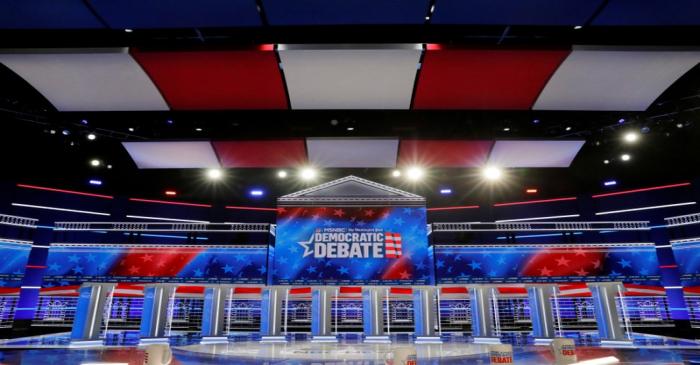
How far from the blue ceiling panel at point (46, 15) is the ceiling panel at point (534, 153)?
18.9ft

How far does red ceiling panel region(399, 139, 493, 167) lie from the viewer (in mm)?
6047

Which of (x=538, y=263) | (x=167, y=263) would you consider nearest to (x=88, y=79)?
(x=167, y=263)

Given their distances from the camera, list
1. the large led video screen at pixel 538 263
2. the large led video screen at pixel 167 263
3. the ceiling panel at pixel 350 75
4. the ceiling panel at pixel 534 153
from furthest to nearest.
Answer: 1. the large led video screen at pixel 167 263
2. the large led video screen at pixel 538 263
3. the ceiling panel at pixel 534 153
4. the ceiling panel at pixel 350 75

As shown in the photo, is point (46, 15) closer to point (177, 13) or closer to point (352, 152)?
point (177, 13)

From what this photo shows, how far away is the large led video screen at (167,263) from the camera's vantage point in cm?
1077

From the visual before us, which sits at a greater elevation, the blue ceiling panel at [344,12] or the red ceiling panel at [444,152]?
the blue ceiling panel at [344,12]

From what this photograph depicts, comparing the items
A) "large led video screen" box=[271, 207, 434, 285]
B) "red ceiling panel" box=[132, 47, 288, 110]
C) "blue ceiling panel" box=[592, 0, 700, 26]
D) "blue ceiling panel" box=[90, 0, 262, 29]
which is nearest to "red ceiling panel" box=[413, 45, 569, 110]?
"blue ceiling panel" box=[592, 0, 700, 26]

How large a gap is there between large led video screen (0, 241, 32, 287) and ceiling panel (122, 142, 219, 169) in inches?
309

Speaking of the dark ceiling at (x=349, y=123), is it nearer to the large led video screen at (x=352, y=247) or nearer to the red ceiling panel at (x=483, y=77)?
the red ceiling panel at (x=483, y=77)

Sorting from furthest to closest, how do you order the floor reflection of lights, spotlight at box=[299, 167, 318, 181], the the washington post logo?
the the washington post logo, the floor reflection of lights, spotlight at box=[299, 167, 318, 181]

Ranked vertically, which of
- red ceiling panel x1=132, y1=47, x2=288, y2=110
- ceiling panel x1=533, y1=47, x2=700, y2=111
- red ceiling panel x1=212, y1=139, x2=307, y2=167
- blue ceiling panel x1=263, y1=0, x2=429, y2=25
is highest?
blue ceiling panel x1=263, y1=0, x2=429, y2=25

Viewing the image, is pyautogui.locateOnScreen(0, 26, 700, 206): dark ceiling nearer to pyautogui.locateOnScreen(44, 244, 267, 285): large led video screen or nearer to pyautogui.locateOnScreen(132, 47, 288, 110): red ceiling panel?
pyautogui.locateOnScreen(132, 47, 288, 110): red ceiling panel

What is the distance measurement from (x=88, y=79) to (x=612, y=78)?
6.77 metres

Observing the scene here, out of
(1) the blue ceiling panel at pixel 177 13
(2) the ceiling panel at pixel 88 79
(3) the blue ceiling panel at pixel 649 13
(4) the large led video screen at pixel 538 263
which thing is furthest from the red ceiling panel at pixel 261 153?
(4) the large led video screen at pixel 538 263
